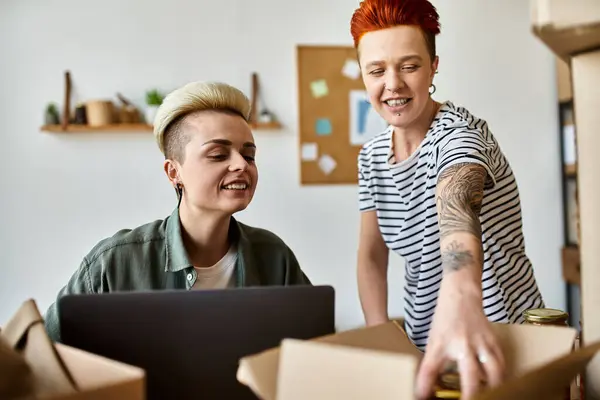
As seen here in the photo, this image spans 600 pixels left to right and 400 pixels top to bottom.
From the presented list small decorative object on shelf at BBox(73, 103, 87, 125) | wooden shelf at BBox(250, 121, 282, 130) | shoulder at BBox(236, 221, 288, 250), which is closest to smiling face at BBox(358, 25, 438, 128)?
shoulder at BBox(236, 221, 288, 250)

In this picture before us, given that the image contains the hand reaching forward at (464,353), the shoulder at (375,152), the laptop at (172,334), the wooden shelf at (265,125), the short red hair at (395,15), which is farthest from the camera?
the wooden shelf at (265,125)

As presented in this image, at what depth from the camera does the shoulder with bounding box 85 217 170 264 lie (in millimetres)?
1394

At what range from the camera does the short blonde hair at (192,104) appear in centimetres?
151

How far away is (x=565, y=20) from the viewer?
0.68 m

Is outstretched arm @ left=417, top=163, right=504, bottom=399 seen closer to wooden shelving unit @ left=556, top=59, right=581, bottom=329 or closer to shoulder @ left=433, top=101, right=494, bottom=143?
shoulder @ left=433, top=101, right=494, bottom=143

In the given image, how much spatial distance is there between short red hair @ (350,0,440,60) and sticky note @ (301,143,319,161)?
259cm

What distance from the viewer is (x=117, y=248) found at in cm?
141

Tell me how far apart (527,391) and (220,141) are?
1.03 meters

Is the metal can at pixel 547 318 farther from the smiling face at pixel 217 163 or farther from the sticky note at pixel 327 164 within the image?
the sticky note at pixel 327 164

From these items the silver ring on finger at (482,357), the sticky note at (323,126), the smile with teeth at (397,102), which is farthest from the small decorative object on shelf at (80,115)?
the silver ring on finger at (482,357)

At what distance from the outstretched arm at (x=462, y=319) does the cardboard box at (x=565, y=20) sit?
1.03ft

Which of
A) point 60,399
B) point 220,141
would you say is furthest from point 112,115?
point 60,399

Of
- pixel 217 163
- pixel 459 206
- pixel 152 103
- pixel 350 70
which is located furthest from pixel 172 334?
pixel 350 70

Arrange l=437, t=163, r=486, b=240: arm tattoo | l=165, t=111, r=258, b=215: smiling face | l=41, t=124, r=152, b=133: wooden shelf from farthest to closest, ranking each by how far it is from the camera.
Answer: l=41, t=124, r=152, b=133: wooden shelf, l=165, t=111, r=258, b=215: smiling face, l=437, t=163, r=486, b=240: arm tattoo
